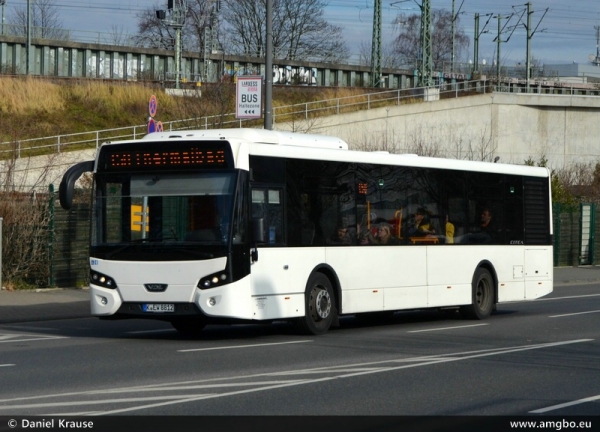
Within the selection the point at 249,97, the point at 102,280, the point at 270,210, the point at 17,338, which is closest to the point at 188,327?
the point at 102,280

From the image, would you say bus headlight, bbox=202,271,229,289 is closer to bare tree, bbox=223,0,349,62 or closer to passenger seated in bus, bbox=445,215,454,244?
passenger seated in bus, bbox=445,215,454,244

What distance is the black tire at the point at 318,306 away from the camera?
16641 mm

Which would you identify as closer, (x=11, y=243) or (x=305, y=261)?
(x=305, y=261)

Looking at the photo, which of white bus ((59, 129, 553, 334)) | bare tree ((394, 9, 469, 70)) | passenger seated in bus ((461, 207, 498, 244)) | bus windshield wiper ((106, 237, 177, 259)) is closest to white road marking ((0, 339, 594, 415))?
white bus ((59, 129, 553, 334))

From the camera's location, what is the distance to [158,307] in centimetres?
1553

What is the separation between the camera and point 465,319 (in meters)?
21.2

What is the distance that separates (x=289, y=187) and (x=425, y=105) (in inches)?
1687

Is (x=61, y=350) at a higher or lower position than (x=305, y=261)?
lower

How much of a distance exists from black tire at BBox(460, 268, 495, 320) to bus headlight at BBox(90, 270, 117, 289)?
7669 mm

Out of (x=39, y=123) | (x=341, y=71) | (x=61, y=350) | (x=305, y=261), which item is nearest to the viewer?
(x=61, y=350)

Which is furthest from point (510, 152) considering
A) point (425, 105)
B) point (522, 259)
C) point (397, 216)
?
point (397, 216)

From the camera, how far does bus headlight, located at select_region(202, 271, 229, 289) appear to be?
15.2 meters

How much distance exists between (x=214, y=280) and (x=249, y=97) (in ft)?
36.8

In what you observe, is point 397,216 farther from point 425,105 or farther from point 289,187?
point 425,105
